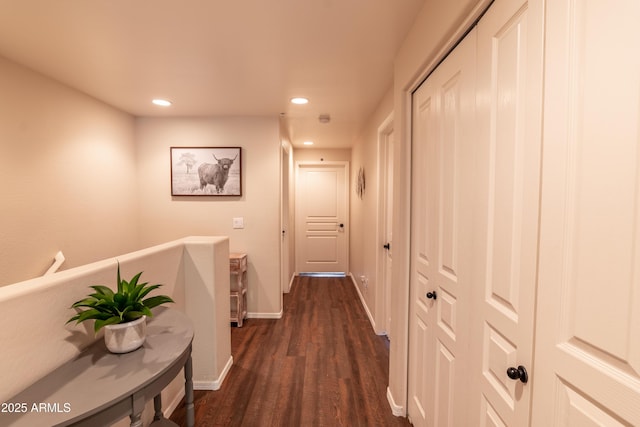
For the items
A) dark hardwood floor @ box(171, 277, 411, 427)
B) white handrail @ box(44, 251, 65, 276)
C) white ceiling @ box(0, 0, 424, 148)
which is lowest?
→ dark hardwood floor @ box(171, 277, 411, 427)

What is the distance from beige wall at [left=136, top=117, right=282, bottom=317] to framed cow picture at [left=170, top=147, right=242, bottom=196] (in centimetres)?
7

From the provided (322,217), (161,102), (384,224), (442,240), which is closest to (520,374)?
(442,240)

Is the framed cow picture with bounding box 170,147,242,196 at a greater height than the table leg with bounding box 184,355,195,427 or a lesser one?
A: greater

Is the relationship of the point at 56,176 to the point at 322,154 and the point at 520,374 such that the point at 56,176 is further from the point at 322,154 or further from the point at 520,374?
the point at 322,154

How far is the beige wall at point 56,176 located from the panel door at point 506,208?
9.30 ft

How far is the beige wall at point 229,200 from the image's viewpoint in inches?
129

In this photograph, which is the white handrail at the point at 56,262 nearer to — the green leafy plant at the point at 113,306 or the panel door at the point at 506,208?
the green leafy plant at the point at 113,306

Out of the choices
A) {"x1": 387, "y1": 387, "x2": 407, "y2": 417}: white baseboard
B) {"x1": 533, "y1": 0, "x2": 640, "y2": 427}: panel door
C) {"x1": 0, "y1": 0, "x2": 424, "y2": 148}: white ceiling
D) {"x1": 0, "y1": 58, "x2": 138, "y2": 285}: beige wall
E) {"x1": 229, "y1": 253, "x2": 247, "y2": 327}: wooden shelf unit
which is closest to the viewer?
{"x1": 533, "y1": 0, "x2": 640, "y2": 427}: panel door

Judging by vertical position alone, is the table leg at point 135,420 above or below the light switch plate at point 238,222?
below

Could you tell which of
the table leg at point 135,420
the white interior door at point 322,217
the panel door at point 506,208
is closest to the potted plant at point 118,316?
the table leg at point 135,420

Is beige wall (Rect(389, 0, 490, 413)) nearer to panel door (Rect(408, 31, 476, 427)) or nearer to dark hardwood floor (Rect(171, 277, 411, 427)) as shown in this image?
panel door (Rect(408, 31, 476, 427))

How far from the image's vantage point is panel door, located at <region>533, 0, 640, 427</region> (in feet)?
1.74

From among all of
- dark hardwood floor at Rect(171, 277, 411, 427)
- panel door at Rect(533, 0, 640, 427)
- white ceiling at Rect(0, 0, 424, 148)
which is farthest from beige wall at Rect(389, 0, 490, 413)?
panel door at Rect(533, 0, 640, 427)

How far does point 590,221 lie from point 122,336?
1.42 metres
